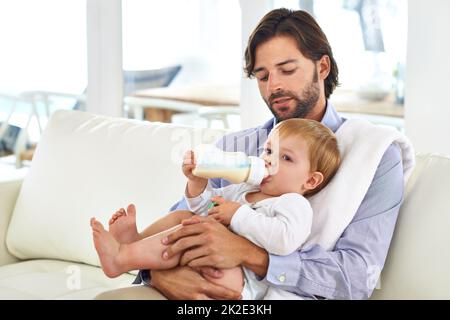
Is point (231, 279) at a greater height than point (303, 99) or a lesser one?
lesser

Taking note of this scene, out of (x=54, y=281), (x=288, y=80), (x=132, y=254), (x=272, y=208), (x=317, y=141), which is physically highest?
(x=288, y=80)

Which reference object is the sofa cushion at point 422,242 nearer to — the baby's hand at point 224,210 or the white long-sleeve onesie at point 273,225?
the white long-sleeve onesie at point 273,225

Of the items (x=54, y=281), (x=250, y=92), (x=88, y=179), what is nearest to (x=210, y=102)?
(x=250, y=92)

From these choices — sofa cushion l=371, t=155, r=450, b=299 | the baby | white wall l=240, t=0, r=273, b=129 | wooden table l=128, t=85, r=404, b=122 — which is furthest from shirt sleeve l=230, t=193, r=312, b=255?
white wall l=240, t=0, r=273, b=129

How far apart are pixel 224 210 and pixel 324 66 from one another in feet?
1.57

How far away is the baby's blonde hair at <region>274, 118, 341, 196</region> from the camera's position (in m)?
1.65

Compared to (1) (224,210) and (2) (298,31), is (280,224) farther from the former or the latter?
(2) (298,31)

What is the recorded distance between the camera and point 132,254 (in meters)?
1.68

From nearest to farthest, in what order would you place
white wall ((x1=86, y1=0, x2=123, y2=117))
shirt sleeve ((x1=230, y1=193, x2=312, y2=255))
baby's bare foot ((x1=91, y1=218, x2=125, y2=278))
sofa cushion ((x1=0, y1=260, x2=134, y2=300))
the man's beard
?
shirt sleeve ((x1=230, y1=193, x2=312, y2=255)) → baby's bare foot ((x1=91, y1=218, x2=125, y2=278)) → the man's beard → sofa cushion ((x1=0, y1=260, x2=134, y2=300)) → white wall ((x1=86, y1=0, x2=123, y2=117))

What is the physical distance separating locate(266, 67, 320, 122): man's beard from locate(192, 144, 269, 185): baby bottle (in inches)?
9.7

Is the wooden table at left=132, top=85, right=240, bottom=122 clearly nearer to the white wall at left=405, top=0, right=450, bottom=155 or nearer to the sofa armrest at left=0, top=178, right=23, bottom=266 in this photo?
→ the white wall at left=405, top=0, right=450, bottom=155

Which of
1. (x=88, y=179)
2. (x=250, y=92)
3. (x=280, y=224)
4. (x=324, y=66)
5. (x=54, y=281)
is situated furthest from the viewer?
(x=250, y=92)

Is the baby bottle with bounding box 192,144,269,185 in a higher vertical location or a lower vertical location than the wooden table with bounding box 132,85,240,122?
higher
